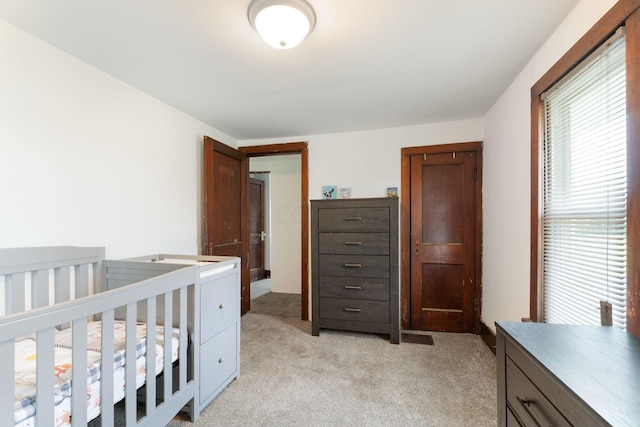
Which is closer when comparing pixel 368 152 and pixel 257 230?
pixel 368 152

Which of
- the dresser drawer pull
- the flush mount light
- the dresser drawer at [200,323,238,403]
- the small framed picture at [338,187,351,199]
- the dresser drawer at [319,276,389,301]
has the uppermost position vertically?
the flush mount light

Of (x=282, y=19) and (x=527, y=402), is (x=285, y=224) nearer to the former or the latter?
(x=282, y=19)

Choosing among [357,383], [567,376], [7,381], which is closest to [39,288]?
[7,381]

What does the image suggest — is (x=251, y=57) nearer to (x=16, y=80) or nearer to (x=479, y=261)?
(x=16, y=80)

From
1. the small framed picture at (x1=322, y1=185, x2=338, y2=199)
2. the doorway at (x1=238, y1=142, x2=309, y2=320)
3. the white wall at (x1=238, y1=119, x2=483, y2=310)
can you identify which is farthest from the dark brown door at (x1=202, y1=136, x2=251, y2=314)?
the small framed picture at (x1=322, y1=185, x2=338, y2=199)

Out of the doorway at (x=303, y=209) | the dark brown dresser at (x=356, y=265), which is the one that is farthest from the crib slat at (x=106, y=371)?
the doorway at (x=303, y=209)

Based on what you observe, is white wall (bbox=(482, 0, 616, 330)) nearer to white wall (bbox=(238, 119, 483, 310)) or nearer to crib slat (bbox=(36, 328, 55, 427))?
white wall (bbox=(238, 119, 483, 310))

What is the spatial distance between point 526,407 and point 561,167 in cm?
124

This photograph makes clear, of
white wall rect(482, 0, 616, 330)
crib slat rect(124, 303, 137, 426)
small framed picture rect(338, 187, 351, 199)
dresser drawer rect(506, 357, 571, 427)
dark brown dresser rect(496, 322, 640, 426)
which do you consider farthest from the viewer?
small framed picture rect(338, 187, 351, 199)

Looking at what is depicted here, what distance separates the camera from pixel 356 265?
254cm

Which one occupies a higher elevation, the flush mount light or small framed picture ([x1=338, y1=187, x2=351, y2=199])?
the flush mount light

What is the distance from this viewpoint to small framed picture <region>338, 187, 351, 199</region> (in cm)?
301

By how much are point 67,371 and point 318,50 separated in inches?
76.6

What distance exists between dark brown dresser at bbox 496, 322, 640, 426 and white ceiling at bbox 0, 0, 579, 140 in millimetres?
1403
